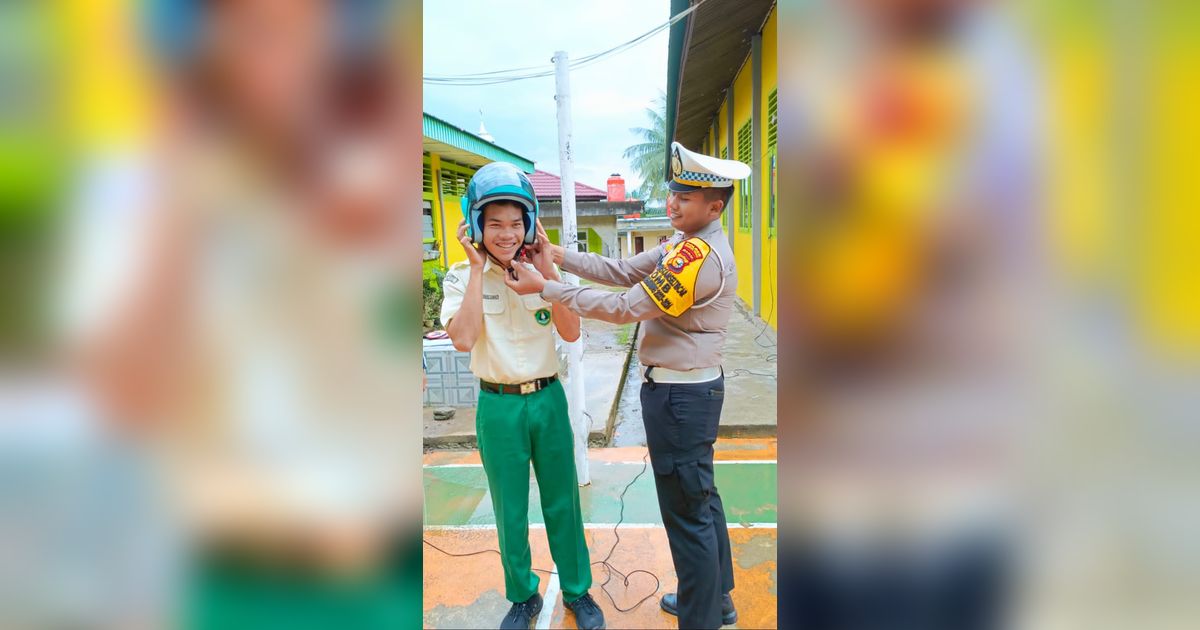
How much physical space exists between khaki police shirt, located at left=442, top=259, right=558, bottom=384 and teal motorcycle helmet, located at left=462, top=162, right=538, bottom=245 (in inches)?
6.7

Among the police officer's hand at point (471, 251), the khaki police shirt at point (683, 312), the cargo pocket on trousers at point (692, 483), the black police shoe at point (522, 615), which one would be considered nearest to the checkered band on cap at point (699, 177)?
the khaki police shirt at point (683, 312)

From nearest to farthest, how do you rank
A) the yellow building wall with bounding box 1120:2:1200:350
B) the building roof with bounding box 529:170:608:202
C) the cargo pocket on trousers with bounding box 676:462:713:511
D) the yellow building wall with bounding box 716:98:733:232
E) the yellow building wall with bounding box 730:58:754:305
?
the yellow building wall with bounding box 1120:2:1200:350 → the cargo pocket on trousers with bounding box 676:462:713:511 → the yellow building wall with bounding box 730:58:754:305 → the yellow building wall with bounding box 716:98:733:232 → the building roof with bounding box 529:170:608:202

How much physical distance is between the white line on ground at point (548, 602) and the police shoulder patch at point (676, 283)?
136 centimetres

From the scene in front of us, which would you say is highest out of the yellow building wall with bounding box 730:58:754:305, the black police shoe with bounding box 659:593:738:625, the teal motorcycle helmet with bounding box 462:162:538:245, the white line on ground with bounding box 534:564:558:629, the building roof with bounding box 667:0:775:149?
the building roof with bounding box 667:0:775:149

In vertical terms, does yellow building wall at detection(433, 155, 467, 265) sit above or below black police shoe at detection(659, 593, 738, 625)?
above

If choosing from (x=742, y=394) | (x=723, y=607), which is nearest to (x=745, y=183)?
(x=742, y=394)

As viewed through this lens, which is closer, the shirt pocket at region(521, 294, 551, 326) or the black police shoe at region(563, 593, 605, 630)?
the shirt pocket at region(521, 294, 551, 326)

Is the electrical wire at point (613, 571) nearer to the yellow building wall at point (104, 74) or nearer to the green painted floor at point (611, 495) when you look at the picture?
the green painted floor at point (611, 495)

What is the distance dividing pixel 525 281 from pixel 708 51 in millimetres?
8185

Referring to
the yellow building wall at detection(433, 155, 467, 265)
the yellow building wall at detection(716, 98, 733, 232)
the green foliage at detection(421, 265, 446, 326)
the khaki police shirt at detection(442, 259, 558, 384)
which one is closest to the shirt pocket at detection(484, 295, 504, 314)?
the khaki police shirt at detection(442, 259, 558, 384)

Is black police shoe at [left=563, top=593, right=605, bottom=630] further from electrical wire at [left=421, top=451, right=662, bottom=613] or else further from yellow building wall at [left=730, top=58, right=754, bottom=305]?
yellow building wall at [left=730, top=58, right=754, bottom=305]

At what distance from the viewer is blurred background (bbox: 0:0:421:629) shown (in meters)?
0.47

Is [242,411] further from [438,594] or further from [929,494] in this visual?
[438,594]

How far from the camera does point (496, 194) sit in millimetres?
2059
